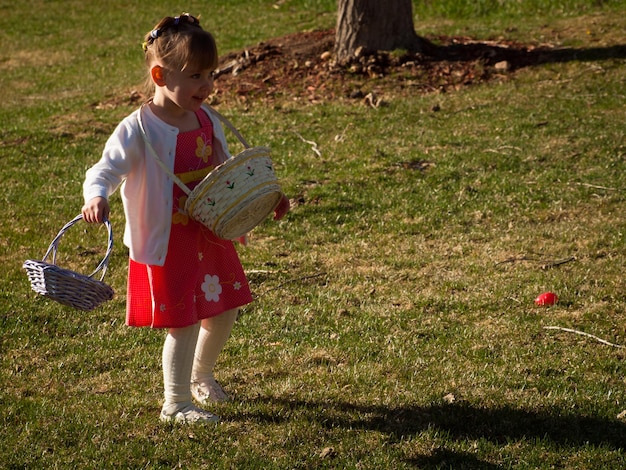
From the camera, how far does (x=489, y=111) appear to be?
388 inches

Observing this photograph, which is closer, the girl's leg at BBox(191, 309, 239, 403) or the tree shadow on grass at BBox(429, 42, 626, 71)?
the girl's leg at BBox(191, 309, 239, 403)

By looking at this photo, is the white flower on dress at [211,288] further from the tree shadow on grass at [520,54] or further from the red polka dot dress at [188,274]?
the tree shadow on grass at [520,54]

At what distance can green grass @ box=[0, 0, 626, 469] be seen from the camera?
4133 mm

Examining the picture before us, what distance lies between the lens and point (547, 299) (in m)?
5.66

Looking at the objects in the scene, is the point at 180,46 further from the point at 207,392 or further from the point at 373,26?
the point at 373,26

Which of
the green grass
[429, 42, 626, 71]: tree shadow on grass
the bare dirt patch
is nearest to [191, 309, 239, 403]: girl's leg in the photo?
the green grass

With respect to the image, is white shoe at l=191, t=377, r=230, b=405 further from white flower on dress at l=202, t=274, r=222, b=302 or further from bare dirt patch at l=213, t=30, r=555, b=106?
bare dirt patch at l=213, t=30, r=555, b=106

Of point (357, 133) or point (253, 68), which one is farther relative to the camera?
point (253, 68)

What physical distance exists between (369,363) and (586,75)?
6.98 meters

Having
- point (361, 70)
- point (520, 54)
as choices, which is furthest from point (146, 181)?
point (520, 54)

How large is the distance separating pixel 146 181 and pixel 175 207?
0.18 metres

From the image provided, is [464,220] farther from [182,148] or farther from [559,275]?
[182,148]

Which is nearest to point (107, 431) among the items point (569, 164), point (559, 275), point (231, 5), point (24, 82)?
point (559, 275)

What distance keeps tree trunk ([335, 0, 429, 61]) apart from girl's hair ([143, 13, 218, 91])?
749 cm
